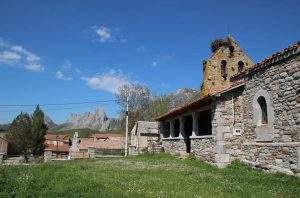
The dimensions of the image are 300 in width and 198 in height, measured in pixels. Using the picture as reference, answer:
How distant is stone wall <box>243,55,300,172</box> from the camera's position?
13.8 m

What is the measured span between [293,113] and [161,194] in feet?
21.8

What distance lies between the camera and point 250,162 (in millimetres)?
16391

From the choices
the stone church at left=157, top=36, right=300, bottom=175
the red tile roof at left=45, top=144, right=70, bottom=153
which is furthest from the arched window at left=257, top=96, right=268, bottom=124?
the red tile roof at left=45, top=144, right=70, bottom=153

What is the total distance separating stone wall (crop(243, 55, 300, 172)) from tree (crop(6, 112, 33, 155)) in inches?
1757

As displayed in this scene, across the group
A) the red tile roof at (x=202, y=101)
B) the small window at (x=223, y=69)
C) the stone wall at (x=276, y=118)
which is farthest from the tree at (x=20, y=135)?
the stone wall at (x=276, y=118)

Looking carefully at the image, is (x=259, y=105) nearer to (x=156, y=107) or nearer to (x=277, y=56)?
(x=277, y=56)

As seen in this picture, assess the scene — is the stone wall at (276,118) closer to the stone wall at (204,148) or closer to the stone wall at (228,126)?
the stone wall at (228,126)

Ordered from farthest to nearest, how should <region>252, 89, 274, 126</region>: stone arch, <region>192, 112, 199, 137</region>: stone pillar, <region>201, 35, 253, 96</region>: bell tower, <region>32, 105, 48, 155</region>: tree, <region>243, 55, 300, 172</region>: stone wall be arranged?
1. <region>32, 105, 48, 155</region>: tree
2. <region>201, 35, 253, 96</region>: bell tower
3. <region>192, 112, 199, 137</region>: stone pillar
4. <region>252, 89, 274, 126</region>: stone arch
5. <region>243, 55, 300, 172</region>: stone wall

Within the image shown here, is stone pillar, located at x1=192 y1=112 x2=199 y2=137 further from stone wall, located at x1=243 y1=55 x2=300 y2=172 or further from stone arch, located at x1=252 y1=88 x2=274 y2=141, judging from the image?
stone arch, located at x1=252 y1=88 x2=274 y2=141

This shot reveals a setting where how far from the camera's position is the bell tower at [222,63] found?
1292 inches

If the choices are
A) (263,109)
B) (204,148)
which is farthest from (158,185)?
(204,148)

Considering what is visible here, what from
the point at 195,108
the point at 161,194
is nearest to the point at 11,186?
the point at 161,194

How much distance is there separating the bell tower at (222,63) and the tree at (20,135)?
110 ft

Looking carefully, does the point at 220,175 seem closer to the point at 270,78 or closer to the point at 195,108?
the point at 270,78
